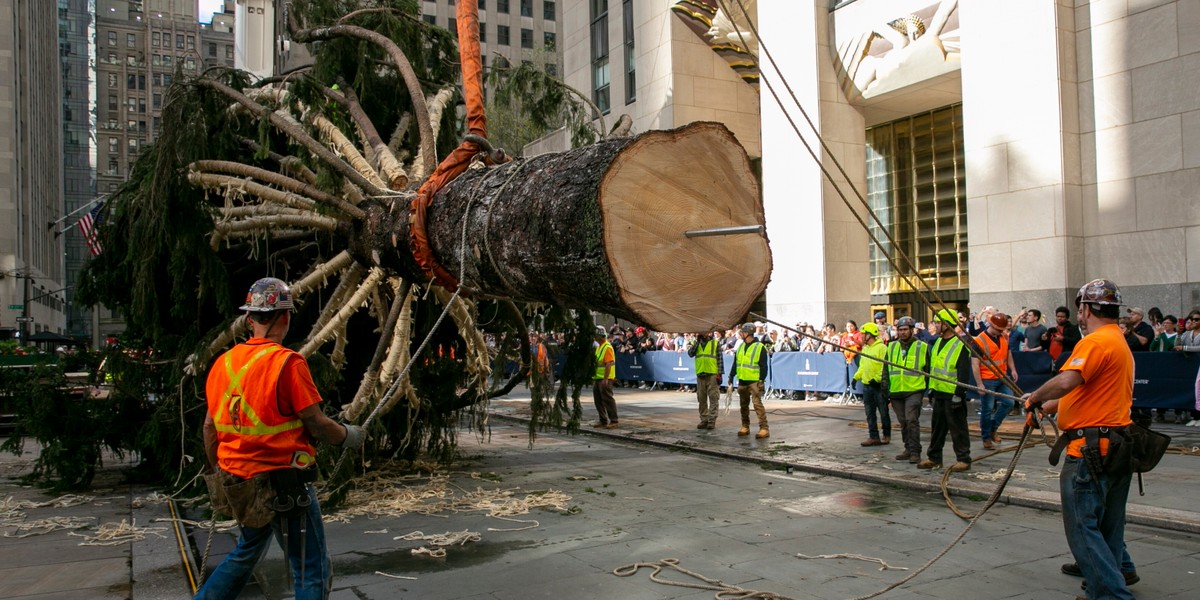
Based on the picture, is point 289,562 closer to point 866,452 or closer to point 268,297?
point 268,297

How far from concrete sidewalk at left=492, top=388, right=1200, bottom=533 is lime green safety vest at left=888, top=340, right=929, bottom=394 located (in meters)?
0.88

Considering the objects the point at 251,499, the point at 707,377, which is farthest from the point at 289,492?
the point at 707,377

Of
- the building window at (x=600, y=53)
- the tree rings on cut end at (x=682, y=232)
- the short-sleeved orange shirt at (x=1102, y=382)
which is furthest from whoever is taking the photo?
the building window at (x=600, y=53)

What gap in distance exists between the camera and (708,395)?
14367mm

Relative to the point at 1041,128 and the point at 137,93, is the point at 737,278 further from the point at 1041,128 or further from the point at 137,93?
the point at 137,93

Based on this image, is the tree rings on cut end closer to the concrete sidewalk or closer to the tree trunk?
the tree trunk

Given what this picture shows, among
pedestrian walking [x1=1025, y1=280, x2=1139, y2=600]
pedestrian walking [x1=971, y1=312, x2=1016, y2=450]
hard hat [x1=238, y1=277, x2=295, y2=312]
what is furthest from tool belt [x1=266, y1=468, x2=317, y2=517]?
pedestrian walking [x1=971, y1=312, x2=1016, y2=450]

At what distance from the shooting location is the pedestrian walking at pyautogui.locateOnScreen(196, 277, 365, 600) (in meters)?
4.07

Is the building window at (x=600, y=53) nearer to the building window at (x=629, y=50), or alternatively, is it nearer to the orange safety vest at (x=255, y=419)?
the building window at (x=629, y=50)

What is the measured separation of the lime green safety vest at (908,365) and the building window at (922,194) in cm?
1095

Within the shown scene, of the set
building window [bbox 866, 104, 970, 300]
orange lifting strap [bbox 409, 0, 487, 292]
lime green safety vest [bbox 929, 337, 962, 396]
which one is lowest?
lime green safety vest [bbox 929, 337, 962, 396]

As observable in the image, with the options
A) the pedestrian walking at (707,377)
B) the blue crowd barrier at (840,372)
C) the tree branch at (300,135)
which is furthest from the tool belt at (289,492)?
the blue crowd barrier at (840,372)

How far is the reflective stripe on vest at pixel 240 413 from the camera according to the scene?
411cm

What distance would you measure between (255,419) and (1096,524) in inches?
173
